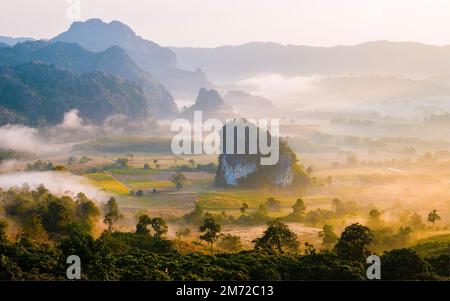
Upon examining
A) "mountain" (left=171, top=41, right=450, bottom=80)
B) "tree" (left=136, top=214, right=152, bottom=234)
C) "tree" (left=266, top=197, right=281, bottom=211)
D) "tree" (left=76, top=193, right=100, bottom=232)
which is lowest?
"tree" (left=136, top=214, right=152, bottom=234)

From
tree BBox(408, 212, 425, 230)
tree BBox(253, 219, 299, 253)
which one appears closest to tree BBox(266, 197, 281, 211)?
tree BBox(408, 212, 425, 230)

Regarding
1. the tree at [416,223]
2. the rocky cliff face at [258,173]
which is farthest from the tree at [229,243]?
the rocky cliff face at [258,173]

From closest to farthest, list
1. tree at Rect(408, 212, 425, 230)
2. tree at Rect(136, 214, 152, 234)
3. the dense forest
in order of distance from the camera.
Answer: the dense forest < tree at Rect(136, 214, 152, 234) < tree at Rect(408, 212, 425, 230)

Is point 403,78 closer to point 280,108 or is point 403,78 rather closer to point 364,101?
point 364,101

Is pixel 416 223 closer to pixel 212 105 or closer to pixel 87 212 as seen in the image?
pixel 87 212

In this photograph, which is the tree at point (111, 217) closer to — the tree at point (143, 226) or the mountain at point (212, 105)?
the tree at point (143, 226)

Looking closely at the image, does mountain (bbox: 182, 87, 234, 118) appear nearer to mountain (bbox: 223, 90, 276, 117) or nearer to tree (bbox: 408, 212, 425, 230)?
mountain (bbox: 223, 90, 276, 117)
